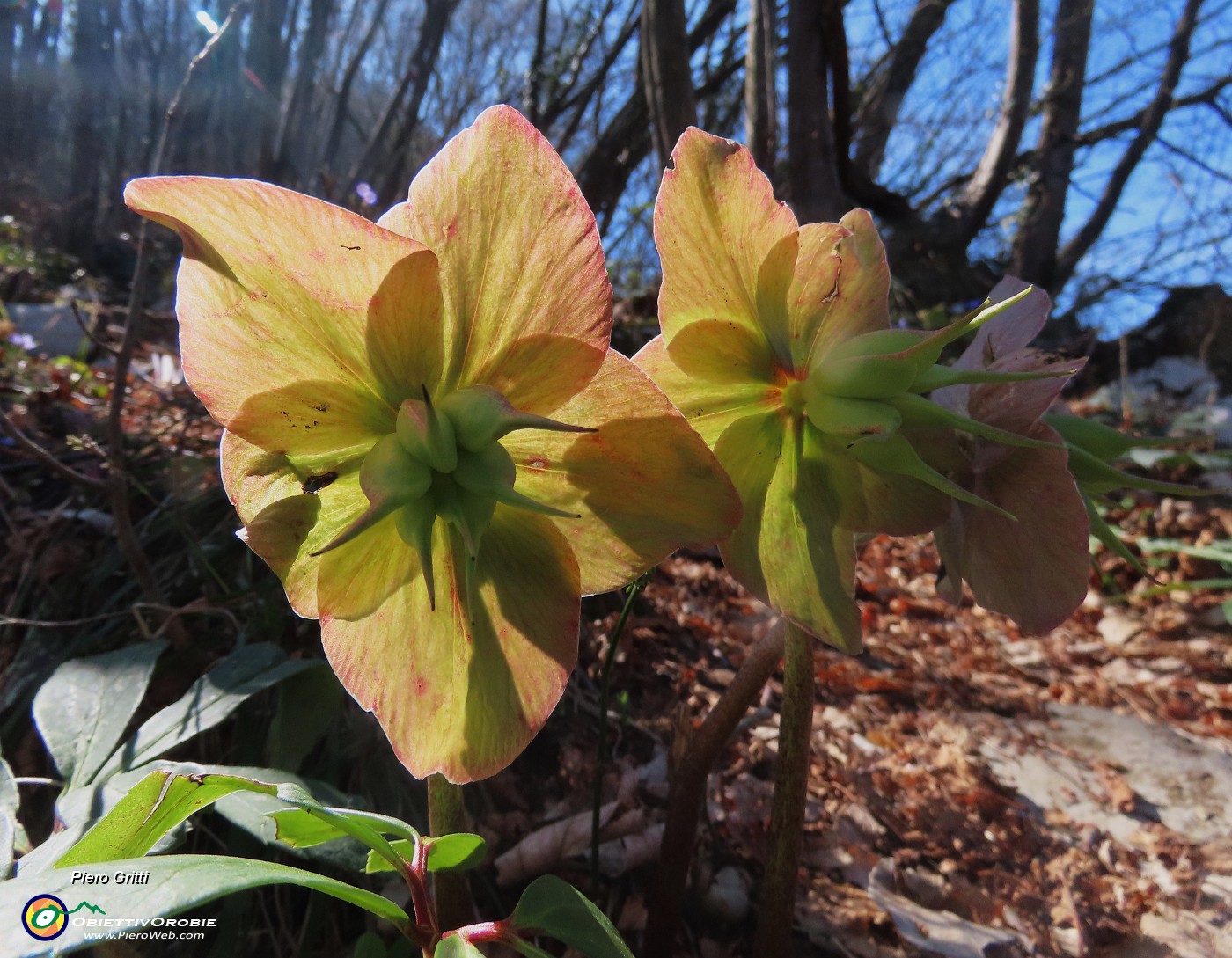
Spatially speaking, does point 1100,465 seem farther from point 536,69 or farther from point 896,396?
point 536,69

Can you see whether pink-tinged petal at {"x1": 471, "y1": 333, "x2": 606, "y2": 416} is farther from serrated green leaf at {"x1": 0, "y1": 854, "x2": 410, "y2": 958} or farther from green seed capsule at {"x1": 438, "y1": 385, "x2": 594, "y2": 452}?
serrated green leaf at {"x1": 0, "y1": 854, "x2": 410, "y2": 958}

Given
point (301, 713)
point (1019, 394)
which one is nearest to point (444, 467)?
point (1019, 394)

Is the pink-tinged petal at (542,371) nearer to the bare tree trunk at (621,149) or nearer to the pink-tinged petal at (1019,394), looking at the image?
the pink-tinged petal at (1019,394)

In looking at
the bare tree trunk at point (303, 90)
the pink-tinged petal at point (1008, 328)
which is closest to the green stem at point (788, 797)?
the pink-tinged petal at point (1008, 328)

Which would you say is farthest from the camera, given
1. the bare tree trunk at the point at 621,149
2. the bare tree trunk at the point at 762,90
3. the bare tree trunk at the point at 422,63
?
the bare tree trunk at the point at 422,63

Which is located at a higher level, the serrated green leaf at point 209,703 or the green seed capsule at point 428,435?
the green seed capsule at point 428,435

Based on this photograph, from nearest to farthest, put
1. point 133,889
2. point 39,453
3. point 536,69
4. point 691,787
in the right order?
point 133,889 < point 691,787 < point 39,453 < point 536,69
